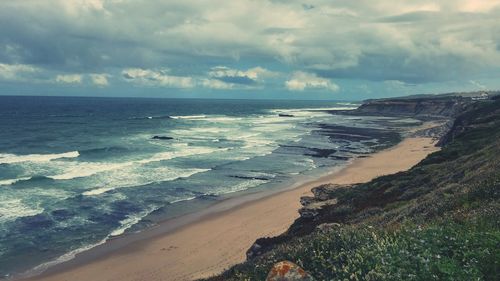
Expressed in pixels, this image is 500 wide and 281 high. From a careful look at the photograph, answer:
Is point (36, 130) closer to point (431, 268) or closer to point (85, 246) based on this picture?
point (85, 246)

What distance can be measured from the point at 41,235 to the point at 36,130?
67481mm

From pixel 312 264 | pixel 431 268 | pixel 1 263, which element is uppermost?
pixel 431 268

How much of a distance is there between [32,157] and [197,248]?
122ft

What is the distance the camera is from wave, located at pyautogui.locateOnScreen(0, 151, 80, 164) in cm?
5178

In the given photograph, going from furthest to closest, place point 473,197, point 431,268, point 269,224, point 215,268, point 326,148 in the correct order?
point 326,148
point 269,224
point 215,268
point 473,197
point 431,268

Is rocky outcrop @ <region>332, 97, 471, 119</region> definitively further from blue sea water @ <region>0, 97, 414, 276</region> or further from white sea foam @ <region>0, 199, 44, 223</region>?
white sea foam @ <region>0, 199, 44, 223</region>

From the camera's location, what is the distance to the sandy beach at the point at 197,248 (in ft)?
70.9

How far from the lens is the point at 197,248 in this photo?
25250 mm

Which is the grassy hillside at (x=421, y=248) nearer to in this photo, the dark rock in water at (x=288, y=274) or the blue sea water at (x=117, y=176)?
the dark rock in water at (x=288, y=274)

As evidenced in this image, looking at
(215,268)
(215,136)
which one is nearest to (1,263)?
(215,268)

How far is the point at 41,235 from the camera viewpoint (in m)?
26.0

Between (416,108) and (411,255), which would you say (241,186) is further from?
(416,108)

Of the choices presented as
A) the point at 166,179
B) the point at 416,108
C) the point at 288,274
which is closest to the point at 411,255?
the point at 288,274

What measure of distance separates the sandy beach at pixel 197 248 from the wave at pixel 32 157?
30.5 metres
